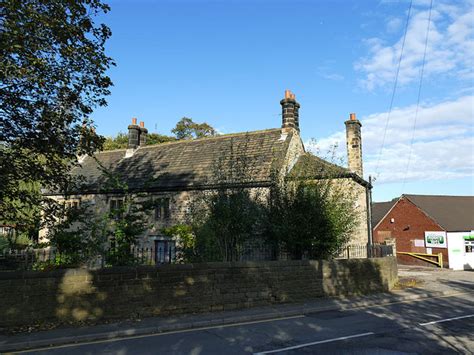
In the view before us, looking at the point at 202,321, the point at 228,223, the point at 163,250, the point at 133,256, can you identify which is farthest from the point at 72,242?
the point at 163,250

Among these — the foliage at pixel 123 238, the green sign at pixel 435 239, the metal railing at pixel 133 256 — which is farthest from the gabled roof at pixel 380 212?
the foliage at pixel 123 238

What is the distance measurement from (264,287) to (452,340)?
5.83 meters

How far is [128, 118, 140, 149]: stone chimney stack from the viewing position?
2803 cm

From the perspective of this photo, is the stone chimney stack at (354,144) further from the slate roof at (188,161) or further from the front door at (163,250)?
the front door at (163,250)

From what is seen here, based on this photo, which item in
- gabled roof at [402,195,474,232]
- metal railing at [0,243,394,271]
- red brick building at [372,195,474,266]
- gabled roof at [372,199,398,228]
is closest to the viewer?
metal railing at [0,243,394,271]

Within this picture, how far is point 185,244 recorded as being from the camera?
53.4 feet

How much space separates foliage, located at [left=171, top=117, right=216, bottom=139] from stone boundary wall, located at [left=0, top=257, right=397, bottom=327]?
133 ft

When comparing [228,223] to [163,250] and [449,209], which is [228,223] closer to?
[163,250]

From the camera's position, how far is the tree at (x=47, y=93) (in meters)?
9.66

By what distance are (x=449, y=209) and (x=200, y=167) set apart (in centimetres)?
3077

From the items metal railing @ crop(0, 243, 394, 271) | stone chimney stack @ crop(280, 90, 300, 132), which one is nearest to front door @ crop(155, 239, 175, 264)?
metal railing @ crop(0, 243, 394, 271)

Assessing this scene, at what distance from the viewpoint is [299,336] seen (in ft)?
27.7

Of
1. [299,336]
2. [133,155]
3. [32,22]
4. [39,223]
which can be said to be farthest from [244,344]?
[133,155]

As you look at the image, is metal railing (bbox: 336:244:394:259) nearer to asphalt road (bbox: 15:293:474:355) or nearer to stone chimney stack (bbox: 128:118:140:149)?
asphalt road (bbox: 15:293:474:355)
